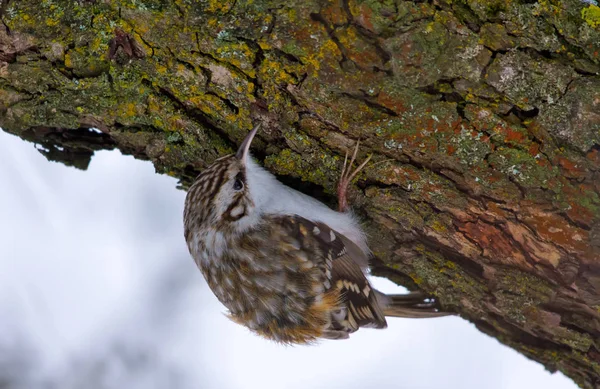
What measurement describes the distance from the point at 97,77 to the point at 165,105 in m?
0.25

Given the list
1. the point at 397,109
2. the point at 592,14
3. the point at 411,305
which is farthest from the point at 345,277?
the point at 592,14

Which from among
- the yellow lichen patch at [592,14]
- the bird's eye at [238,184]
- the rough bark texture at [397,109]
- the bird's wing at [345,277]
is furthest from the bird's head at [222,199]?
the yellow lichen patch at [592,14]

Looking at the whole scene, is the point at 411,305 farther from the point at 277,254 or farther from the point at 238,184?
the point at 238,184

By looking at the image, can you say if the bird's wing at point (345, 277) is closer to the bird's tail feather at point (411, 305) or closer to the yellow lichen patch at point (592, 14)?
the bird's tail feather at point (411, 305)

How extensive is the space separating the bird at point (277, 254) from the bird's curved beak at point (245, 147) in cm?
10

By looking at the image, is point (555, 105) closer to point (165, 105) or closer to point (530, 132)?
point (530, 132)

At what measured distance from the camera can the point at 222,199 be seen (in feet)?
7.66

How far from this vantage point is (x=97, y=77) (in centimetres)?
198

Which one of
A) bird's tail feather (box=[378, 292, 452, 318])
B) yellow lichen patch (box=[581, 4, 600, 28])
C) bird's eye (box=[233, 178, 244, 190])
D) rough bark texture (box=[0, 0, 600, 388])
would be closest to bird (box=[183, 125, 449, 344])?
bird's eye (box=[233, 178, 244, 190])

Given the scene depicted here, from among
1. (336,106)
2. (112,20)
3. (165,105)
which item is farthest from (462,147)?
(112,20)

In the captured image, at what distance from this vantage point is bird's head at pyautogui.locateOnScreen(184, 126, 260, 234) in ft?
7.23

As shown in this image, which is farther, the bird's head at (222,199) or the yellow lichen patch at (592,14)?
the bird's head at (222,199)

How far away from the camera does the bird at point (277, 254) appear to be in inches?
90.2

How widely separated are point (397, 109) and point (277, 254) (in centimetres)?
83
